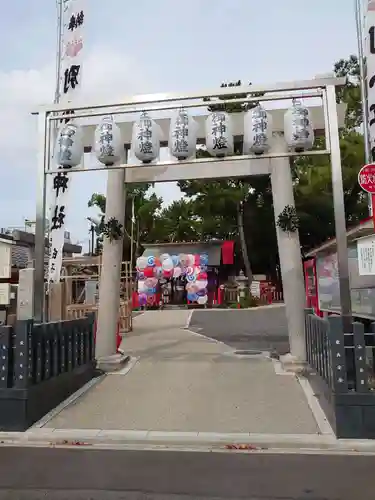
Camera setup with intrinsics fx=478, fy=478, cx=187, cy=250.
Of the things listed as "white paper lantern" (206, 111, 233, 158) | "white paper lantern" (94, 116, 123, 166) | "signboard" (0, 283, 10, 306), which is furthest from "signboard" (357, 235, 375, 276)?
"signboard" (0, 283, 10, 306)

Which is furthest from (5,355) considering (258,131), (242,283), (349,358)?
(242,283)

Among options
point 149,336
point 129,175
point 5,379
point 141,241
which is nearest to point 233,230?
point 141,241

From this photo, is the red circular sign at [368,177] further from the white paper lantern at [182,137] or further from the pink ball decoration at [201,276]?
the pink ball decoration at [201,276]

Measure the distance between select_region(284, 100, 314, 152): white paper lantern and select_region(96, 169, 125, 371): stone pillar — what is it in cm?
368

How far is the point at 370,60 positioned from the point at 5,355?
20.4ft

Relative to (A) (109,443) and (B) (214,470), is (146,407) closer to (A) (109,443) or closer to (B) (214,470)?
(A) (109,443)

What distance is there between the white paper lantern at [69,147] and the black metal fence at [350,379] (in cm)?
442

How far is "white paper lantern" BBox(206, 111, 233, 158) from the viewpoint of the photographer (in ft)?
22.9

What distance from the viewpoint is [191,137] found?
7.03 metres

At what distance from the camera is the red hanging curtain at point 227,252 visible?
28.8 meters

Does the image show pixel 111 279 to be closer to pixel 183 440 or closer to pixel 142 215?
pixel 183 440

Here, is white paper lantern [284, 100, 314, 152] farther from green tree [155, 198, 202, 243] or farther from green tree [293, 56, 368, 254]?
green tree [155, 198, 202, 243]

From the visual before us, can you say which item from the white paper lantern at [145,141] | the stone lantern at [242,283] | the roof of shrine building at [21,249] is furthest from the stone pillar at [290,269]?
the stone lantern at [242,283]

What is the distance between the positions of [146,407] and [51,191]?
14.3ft
